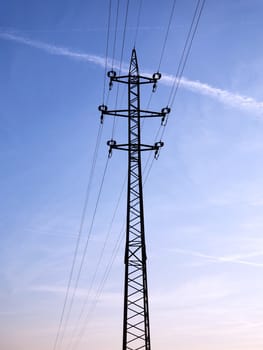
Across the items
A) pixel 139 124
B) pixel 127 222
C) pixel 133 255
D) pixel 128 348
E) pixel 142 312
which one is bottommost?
pixel 128 348

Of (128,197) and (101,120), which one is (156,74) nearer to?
(101,120)

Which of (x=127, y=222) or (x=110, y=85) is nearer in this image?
(x=127, y=222)

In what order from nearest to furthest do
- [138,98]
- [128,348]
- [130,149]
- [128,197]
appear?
[128,348] < [128,197] < [130,149] < [138,98]

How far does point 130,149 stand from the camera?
112ft

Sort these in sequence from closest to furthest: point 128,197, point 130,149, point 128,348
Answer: point 128,348 → point 128,197 → point 130,149

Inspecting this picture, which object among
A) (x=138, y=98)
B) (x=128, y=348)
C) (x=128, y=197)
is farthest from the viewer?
(x=138, y=98)

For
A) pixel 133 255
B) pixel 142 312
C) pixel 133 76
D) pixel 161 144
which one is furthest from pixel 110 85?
pixel 142 312

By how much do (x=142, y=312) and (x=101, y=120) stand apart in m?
13.7

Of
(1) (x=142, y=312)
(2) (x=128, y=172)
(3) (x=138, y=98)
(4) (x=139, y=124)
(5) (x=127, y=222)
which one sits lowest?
(1) (x=142, y=312)

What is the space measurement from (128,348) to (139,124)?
49.3ft

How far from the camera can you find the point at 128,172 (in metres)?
33.4

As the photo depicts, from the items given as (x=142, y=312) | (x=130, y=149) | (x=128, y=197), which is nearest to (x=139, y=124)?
(x=130, y=149)

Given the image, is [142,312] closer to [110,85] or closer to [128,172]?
[128,172]

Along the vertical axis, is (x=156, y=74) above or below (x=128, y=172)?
above
